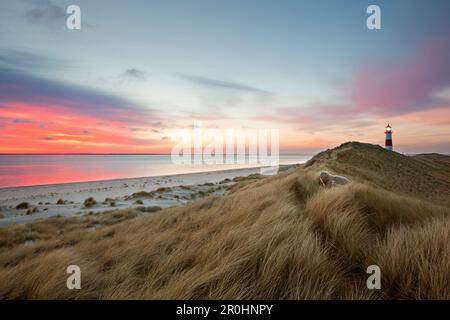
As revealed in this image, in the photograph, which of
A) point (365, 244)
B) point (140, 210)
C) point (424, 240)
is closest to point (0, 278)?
point (365, 244)

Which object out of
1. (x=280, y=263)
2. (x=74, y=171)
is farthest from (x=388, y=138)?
(x=74, y=171)

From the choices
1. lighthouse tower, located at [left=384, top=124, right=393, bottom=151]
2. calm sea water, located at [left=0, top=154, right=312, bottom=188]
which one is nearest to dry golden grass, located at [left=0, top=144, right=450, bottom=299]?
calm sea water, located at [left=0, top=154, right=312, bottom=188]

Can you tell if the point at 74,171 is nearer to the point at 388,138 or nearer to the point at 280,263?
the point at 280,263

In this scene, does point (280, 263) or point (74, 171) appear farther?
point (74, 171)

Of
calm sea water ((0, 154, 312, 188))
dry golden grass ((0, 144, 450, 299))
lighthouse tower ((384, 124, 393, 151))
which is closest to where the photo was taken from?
dry golden grass ((0, 144, 450, 299))

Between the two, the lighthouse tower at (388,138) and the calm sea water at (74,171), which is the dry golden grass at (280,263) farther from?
the lighthouse tower at (388,138)

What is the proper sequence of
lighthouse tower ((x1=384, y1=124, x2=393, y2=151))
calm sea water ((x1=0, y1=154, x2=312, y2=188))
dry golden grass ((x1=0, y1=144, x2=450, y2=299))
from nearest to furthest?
dry golden grass ((x1=0, y1=144, x2=450, y2=299)), calm sea water ((x1=0, y1=154, x2=312, y2=188)), lighthouse tower ((x1=384, y1=124, x2=393, y2=151))

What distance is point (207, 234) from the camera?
316cm

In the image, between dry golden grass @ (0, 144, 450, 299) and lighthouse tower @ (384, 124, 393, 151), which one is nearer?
dry golden grass @ (0, 144, 450, 299)

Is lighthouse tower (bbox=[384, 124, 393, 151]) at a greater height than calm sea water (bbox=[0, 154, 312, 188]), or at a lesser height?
greater

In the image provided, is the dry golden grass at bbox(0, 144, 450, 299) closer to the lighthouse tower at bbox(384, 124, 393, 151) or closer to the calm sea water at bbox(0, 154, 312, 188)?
the calm sea water at bbox(0, 154, 312, 188)

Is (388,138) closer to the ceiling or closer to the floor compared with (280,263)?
closer to the ceiling
